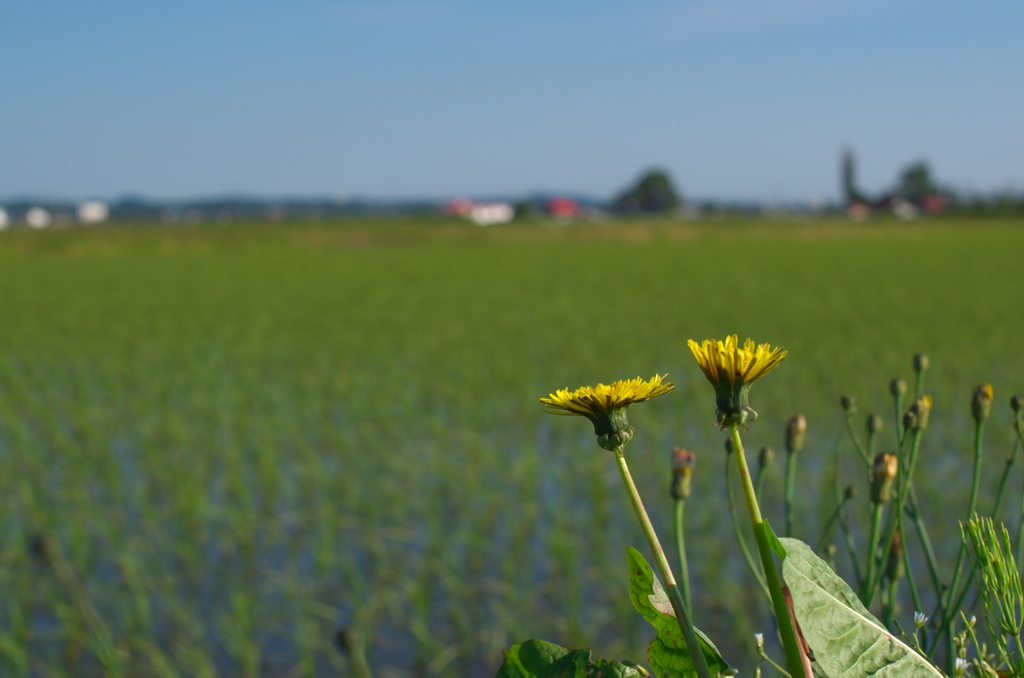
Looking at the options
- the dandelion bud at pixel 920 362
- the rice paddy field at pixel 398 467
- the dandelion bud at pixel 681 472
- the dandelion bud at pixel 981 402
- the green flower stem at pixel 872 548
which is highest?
the dandelion bud at pixel 920 362

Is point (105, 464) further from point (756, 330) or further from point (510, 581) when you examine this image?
point (756, 330)

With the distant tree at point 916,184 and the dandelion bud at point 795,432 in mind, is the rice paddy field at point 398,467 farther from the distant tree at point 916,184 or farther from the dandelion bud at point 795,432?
the distant tree at point 916,184

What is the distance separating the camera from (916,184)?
253 feet

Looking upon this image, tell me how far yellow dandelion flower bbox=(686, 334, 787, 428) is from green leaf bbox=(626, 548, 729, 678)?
133mm

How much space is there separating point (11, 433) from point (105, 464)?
117 centimetres

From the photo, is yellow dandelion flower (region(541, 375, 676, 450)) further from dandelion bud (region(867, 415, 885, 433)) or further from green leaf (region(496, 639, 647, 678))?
dandelion bud (region(867, 415, 885, 433))

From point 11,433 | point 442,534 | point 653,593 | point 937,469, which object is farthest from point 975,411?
point 11,433

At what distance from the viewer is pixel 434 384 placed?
724cm

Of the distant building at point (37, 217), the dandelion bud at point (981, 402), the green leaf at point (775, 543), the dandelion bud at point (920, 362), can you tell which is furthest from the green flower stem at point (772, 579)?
the distant building at point (37, 217)

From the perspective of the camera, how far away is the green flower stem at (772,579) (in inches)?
20.6

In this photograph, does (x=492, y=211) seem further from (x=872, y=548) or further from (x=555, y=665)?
(x=555, y=665)

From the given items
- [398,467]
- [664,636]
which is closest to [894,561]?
[664,636]

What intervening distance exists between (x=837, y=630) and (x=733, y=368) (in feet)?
0.57

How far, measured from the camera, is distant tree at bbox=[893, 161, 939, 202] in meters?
76.1
